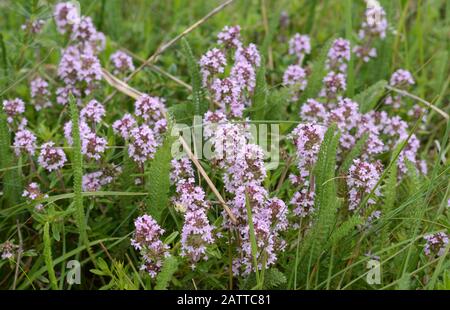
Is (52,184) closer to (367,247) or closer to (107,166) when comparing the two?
(107,166)

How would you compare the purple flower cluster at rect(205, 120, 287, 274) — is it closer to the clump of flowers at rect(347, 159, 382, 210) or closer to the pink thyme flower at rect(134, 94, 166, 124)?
the clump of flowers at rect(347, 159, 382, 210)

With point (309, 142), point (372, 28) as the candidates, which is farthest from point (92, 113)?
point (372, 28)

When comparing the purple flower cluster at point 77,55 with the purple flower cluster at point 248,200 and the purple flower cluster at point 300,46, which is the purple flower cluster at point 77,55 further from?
the purple flower cluster at point 300,46

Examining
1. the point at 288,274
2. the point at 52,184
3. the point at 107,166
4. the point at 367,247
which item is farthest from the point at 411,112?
the point at 52,184

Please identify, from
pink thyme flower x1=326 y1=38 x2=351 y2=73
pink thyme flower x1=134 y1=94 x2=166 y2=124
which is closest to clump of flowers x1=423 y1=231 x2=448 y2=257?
pink thyme flower x1=134 y1=94 x2=166 y2=124

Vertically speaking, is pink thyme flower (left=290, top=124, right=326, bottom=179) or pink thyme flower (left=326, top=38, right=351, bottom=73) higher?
pink thyme flower (left=326, top=38, right=351, bottom=73)

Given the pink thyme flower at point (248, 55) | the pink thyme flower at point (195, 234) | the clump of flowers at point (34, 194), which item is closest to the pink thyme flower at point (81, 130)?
the clump of flowers at point (34, 194)
